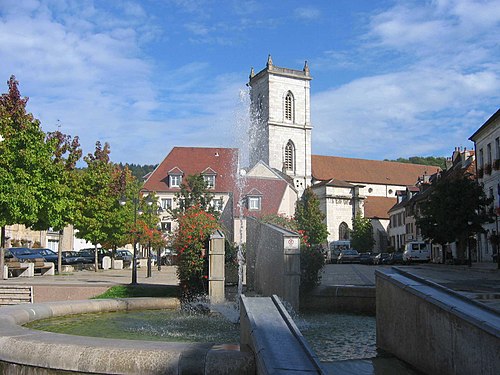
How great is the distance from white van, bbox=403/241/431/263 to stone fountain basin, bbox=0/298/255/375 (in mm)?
51405

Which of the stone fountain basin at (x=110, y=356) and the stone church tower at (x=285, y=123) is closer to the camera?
the stone fountain basin at (x=110, y=356)

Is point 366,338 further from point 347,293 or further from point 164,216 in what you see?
point 164,216

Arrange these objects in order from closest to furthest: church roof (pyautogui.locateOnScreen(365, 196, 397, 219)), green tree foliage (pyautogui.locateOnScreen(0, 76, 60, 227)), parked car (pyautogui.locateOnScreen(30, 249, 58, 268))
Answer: green tree foliage (pyautogui.locateOnScreen(0, 76, 60, 227)) → parked car (pyautogui.locateOnScreen(30, 249, 58, 268)) → church roof (pyautogui.locateOnScreen(365, 196, 397, 219))

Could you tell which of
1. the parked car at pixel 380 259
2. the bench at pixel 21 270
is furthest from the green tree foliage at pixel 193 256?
the parked car at pixel 380 259

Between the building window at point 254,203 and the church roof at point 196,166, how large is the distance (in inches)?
667

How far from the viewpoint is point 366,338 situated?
32.4ft

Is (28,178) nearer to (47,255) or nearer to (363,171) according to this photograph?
(47,255)

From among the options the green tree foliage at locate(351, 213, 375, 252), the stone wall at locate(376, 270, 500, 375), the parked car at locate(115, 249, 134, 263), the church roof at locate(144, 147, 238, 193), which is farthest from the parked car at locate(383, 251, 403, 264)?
the stone wall at locate(376, 270, 500, 375)

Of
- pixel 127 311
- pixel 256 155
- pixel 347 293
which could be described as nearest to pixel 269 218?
pixel 347 293

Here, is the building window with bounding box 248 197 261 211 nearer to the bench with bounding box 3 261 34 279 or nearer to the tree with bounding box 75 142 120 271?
the tree with bounding box 75 142 120 271

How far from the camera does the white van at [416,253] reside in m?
54.9

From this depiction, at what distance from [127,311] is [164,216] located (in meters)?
64.6

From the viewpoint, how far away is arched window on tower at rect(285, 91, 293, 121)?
9200cm

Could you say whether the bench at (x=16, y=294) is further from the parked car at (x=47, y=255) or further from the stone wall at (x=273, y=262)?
the parked car at (x=47, y=255)
